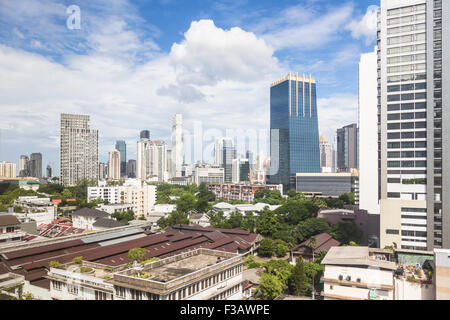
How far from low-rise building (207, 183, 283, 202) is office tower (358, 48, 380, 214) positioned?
11.3m

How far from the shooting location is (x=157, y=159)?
27.8 meters

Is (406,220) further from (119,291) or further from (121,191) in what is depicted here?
(121,191)

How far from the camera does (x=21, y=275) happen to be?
5.88 m

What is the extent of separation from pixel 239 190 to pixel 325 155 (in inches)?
343

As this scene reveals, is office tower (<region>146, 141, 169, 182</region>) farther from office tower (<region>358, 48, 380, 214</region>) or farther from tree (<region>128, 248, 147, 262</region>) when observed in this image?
tree (<region>128, 248, 147, 262</region>)

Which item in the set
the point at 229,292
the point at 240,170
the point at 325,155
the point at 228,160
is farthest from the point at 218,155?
the point at 229,292

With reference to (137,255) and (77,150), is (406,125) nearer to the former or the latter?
(137,255)

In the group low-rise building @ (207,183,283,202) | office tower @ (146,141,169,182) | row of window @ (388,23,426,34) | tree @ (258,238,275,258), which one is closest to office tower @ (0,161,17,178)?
office tower @ (146,141,169,182)

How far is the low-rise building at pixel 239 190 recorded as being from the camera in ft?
79.4

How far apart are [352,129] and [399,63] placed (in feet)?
38.0

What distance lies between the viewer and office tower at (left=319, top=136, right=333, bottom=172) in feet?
91.5

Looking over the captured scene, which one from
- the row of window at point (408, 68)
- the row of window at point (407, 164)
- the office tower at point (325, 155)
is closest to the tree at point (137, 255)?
the row of window at point (407, 164)

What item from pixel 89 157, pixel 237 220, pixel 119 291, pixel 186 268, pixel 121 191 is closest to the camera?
pixel 119 291

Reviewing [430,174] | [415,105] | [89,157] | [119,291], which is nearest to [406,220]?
[430,174]
